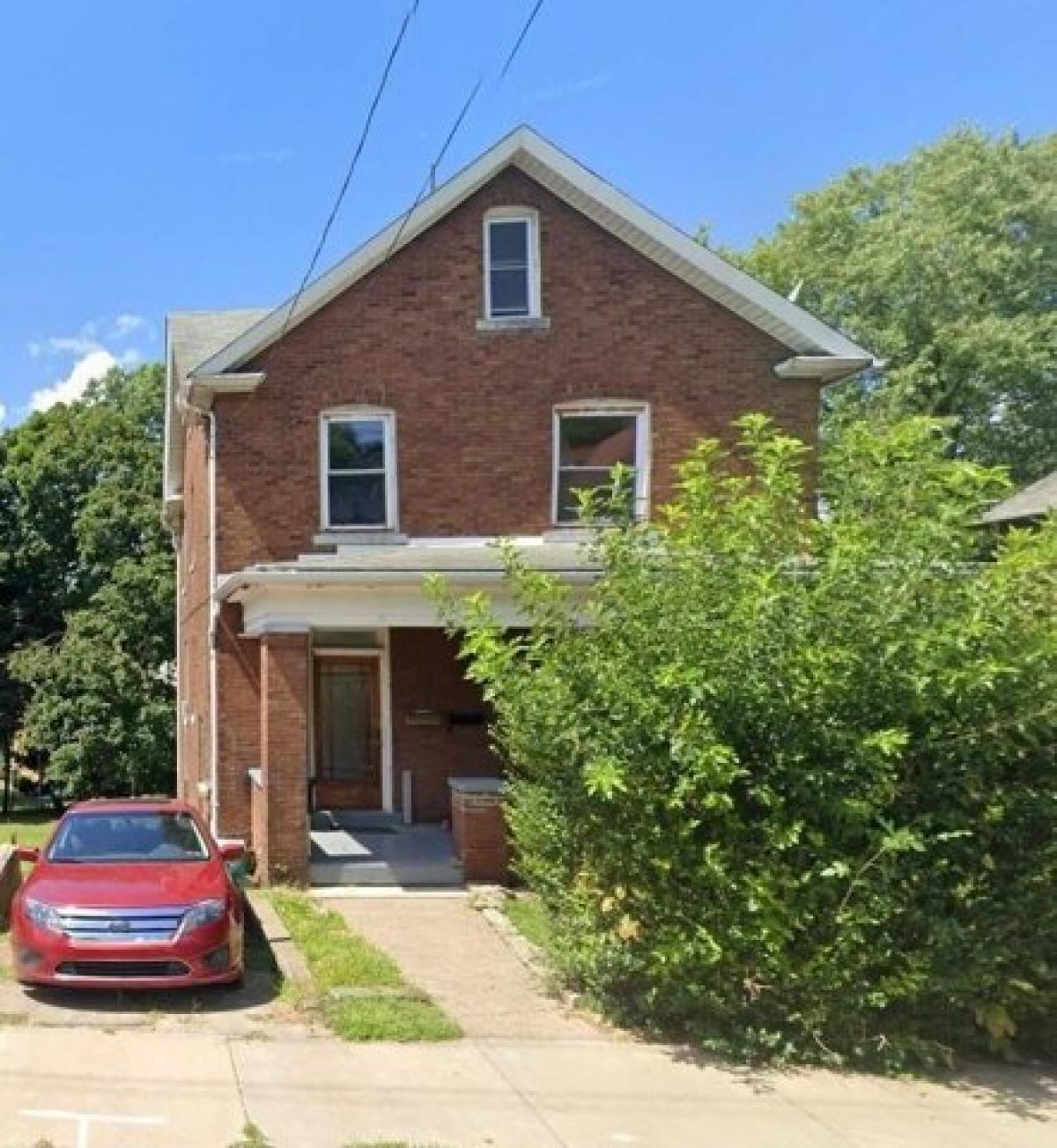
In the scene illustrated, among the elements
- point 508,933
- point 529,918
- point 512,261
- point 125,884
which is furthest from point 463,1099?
point 512,261

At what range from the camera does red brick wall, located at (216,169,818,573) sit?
50.4 ft

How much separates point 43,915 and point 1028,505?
73.9ft

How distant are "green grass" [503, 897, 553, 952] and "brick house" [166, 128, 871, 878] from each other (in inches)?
156

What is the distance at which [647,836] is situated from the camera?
24.7 feet

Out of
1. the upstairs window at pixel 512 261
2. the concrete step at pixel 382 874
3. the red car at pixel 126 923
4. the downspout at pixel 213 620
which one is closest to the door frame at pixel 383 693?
the downspout at pixel 213 620

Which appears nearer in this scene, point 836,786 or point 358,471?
point 836,786

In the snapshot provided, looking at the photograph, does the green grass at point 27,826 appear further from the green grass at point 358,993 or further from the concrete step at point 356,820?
the green grass at point 358,993

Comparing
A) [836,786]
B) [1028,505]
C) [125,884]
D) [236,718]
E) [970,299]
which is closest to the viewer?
[836,786]

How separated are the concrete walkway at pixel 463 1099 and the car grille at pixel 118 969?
1.79ft

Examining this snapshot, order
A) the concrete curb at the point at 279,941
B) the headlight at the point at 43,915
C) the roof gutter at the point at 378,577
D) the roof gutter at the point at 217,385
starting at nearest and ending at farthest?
1. the headlight at the point at 43,915
2. the concrete curb at the point at 279,941
3. the roof gutter at the point at 378,577
4. the roof gutter at the point at 217,385

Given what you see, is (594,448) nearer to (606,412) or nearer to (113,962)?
(606,412)

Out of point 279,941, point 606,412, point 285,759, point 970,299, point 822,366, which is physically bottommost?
point 279,941

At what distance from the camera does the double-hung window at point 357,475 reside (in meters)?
15.5

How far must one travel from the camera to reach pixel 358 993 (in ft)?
26.9
